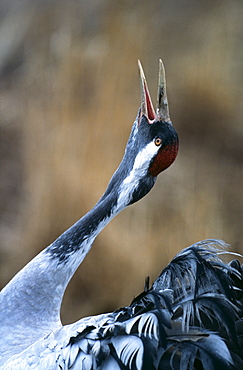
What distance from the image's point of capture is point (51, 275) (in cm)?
136

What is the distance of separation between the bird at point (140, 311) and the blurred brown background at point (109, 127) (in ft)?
3.31

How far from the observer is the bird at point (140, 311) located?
3.18ft

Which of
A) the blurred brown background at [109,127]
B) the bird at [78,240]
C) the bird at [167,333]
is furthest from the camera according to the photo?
the blurred brown background at [109,127]

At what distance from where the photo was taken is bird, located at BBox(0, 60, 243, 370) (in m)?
A: 0.97

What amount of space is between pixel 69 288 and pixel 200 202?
0.80 meters

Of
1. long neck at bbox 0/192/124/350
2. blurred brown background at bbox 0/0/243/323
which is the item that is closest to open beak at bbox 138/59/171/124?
long neck at bbox 0/192/124/350

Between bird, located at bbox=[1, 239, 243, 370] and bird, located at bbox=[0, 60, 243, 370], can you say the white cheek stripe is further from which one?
bird, located at bbox=[1, 239, 243, 370]

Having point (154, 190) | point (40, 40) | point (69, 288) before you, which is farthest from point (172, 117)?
point (69, 288)

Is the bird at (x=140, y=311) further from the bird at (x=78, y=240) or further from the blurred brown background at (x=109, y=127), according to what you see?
the blurred brown background at (x=109, y=127)

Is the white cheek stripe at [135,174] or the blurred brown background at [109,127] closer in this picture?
the white cheek stripe at [135,174]

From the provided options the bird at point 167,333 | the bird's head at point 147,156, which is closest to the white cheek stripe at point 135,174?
the bird's head at point 147,156

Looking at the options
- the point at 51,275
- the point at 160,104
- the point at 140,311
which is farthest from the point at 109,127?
the point at 140,311

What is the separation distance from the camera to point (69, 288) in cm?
252

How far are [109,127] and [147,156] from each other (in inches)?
45.5
